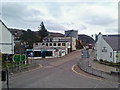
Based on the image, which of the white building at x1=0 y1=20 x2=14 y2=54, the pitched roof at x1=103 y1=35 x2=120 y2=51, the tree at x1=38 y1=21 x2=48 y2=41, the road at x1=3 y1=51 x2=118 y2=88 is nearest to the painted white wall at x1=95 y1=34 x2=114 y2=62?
the pitched roof at x1=103 y1=35 x2=120 y2=51

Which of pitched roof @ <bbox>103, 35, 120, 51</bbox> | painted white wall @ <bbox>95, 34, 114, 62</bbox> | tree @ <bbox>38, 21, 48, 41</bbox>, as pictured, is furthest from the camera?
tree @ <bbox>38, 21, 48, 41</bbox>

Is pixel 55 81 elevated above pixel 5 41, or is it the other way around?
pixel 5 41

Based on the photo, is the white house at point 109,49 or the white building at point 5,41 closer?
the white building at point 5,41

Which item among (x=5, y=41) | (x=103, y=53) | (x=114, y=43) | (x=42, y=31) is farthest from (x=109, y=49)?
(x=42, y=31)

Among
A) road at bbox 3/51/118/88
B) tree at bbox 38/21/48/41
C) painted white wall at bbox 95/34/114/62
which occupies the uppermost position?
tree at bbox 38/21/48/41

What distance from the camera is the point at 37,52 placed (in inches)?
1560

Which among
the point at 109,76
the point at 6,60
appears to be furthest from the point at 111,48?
the point at 6,60

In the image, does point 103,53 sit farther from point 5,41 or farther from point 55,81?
point 5,41

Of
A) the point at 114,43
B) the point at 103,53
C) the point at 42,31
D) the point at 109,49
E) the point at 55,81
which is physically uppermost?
the point at 42,31

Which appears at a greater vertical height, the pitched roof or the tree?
the tree

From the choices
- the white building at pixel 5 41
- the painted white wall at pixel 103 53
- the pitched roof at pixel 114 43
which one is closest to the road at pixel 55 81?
the white building at pixel 5 41

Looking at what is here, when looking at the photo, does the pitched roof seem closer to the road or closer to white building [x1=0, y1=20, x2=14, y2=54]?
the road

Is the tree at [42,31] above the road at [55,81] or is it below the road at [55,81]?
above

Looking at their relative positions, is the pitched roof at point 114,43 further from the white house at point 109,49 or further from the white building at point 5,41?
the white building at point 5,41
